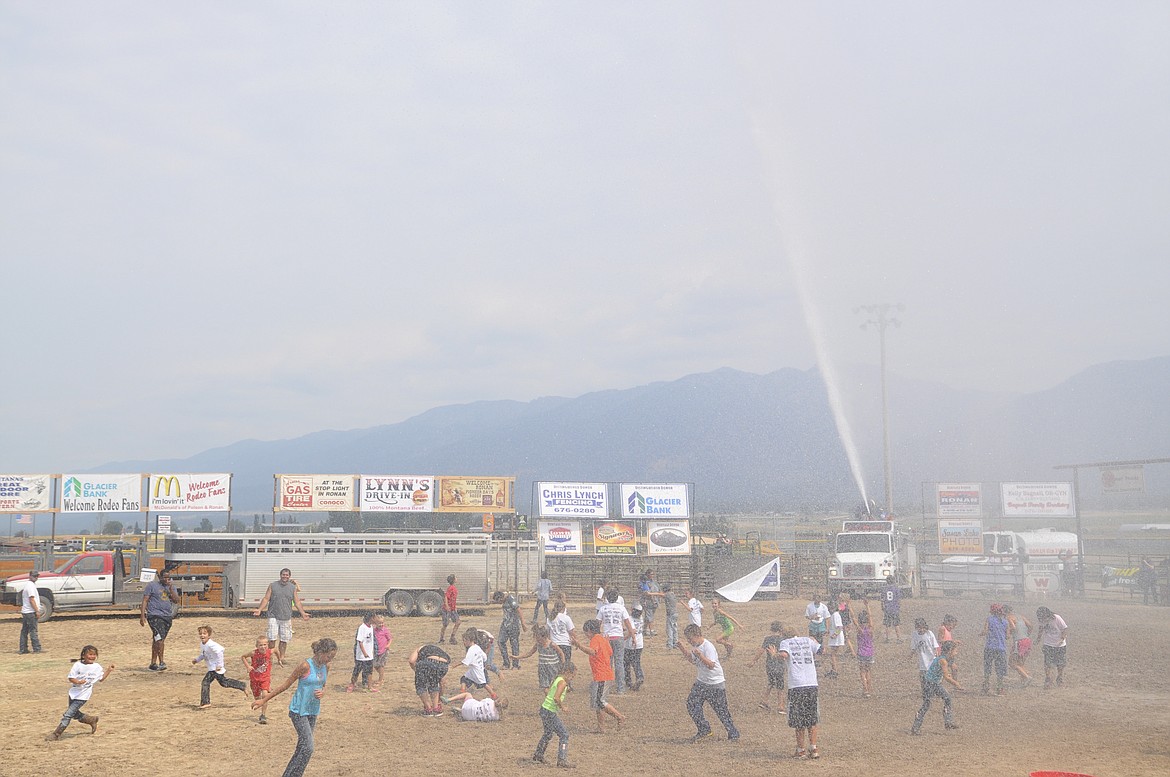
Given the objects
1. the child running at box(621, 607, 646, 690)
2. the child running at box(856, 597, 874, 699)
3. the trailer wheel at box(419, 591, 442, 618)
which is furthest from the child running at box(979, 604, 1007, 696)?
the trailer wheel at box(419, 591, 442, 618)

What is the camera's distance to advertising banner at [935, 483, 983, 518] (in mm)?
44312

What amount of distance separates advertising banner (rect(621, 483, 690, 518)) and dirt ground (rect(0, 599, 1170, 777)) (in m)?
19.4

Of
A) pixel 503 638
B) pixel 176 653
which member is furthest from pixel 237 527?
pixel 503 638

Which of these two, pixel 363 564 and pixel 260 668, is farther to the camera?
pixel 363 564

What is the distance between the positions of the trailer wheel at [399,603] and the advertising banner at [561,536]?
10.2 meters

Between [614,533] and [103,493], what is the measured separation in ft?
72.7

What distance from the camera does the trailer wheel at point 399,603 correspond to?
1184 inches

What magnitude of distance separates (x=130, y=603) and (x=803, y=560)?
27115mm

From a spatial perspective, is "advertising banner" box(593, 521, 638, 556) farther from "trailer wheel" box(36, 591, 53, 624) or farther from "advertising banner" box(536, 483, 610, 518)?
"trailer wheel" box(36, 591, 53, 624)

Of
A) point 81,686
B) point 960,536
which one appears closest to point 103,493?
point 81,686

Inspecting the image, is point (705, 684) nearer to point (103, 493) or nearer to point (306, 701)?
point (306, 701)

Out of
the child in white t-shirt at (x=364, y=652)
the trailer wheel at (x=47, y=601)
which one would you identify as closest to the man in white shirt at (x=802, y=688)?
the child in white t-shirt at (x=364, y=652)

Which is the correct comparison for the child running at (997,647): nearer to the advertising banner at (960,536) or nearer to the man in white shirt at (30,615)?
the man in white shirt at (30,615)

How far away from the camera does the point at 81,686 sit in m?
13.7
